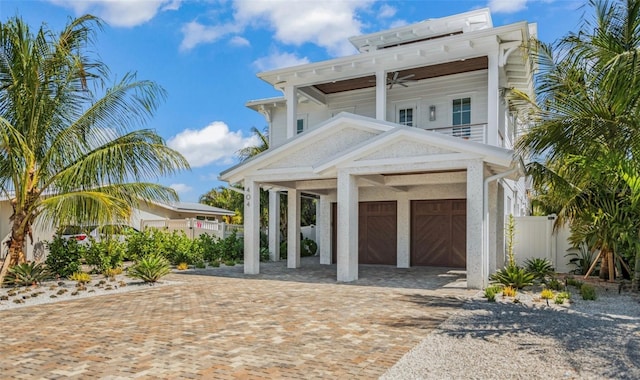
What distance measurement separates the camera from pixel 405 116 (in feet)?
59.3

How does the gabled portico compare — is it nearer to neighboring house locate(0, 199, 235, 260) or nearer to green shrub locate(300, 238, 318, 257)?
neighboring house locate(0, 199, 235, 260)

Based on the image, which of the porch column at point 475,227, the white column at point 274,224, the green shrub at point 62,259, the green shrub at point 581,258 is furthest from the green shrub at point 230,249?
Answer: the green shrub at point 581,258

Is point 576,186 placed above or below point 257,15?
below

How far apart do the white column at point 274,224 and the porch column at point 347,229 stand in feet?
25.7

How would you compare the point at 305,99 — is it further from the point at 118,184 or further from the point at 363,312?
the point at 363,312

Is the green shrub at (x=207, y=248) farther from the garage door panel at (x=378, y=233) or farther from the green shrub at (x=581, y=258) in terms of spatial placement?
the green shrub at (x=581, y=258)

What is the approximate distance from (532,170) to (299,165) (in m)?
6.57

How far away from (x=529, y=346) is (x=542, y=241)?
1113cm

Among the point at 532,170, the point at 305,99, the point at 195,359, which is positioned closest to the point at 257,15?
the point at 305,99

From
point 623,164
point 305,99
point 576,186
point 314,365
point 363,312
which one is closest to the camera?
point 314,365

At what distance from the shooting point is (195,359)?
559 centimetres

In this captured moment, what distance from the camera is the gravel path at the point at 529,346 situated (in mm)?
5078

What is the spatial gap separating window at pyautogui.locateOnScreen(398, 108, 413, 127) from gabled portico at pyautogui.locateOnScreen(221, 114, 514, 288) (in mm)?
2608

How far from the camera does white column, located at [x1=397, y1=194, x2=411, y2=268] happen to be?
1739 cm
